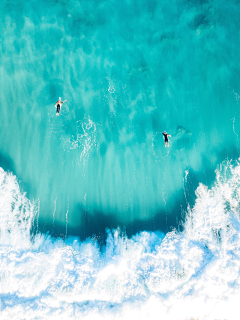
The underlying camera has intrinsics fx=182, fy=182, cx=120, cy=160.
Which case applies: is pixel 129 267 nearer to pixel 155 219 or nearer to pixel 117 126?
pixel 155 219

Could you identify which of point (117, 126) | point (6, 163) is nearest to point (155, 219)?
point (117, 126)

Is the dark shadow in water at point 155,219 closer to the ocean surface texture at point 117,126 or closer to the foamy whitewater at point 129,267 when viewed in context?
the ocean surface texture at point 117,126

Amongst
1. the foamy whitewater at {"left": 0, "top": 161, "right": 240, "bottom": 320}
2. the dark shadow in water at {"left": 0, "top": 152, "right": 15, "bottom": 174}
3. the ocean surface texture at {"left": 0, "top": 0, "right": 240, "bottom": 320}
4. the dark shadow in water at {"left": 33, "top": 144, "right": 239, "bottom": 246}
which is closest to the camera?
the foamy whitewater at {"left": 0, "top": 161, "right": 240, "bottom": 320}

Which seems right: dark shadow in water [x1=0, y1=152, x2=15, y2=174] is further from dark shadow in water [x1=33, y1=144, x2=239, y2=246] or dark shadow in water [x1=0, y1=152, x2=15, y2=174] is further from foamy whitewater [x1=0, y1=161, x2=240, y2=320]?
dark shadow in water [x1=33, y1=144, x2=239, y2=246]

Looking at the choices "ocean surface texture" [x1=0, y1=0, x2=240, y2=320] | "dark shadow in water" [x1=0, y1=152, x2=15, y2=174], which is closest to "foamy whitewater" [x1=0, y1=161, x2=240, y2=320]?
"ocean surface texture" [x1=0, y1=0, x2=240, y2=320]

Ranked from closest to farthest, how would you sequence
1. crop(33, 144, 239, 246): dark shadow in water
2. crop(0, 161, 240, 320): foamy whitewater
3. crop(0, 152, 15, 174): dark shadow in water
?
crop(0, 161, 240, 320): foamy whitewater < crop(33, 144, 239, 246): dark shadow in water < crop(0, 152, 15, 174): dark shadow in water

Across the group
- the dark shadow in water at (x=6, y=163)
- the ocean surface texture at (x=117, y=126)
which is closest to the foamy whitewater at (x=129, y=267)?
the ocean surface texture at (x=117, y=126)
